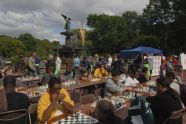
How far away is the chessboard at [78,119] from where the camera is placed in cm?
515

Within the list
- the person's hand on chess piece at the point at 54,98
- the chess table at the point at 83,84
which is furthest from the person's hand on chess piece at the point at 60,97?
the chess table at the point at 83,84

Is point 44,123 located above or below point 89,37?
below

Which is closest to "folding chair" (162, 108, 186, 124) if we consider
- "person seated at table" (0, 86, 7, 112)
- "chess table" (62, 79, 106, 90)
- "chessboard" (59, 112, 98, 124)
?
"chessboard" (59, 112, 98, 124)

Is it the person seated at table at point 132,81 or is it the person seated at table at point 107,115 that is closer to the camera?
the person seated at table at point 107,115

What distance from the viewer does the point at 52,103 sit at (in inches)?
210

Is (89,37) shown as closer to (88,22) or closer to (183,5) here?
(88,22)

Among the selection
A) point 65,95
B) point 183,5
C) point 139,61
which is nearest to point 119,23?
point 183,5

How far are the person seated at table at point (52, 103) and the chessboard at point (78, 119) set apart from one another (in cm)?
26

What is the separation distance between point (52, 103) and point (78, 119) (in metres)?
0.50

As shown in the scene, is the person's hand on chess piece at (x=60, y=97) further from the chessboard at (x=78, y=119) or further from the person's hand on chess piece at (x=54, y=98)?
the chessboard at (x=78, y=119)

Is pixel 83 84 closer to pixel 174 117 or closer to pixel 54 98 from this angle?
pixel 54 98

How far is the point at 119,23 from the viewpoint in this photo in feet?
263

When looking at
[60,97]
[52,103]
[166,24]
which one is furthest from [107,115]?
[166,24]

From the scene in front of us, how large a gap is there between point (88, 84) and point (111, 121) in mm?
7315
